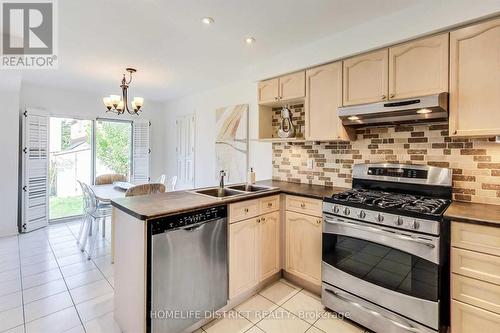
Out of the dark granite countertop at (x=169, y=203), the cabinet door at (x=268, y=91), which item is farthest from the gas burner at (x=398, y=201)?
the cabinet door at (x=268, y=91)

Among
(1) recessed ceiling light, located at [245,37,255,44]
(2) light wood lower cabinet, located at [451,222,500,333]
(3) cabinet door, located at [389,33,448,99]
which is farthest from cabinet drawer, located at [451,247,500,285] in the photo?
(1) recessed ceiling light, located at [245,37,255,44]

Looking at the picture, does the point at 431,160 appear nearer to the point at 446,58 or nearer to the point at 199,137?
the point at 446,58

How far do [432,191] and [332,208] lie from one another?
2.74 ft

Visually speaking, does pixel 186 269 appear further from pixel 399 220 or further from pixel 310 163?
pixel 310 163

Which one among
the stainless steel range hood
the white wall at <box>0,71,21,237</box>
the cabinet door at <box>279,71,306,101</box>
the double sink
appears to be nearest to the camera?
the stainless steel range hood

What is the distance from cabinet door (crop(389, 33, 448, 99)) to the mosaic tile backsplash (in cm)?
39

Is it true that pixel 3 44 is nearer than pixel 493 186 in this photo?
No

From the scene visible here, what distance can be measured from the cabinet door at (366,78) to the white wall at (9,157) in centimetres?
458

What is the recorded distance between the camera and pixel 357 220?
188cm

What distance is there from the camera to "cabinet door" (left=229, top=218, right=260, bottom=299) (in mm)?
2066

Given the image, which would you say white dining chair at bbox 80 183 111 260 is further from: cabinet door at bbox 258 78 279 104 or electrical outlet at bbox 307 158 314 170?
electrical outlet at bbox 307 158 314 170

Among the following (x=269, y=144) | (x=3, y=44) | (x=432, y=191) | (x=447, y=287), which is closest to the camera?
(x=447, y=287)

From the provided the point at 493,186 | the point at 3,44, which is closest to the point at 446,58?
the point at 493,186

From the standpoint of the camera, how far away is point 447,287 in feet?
5.23
